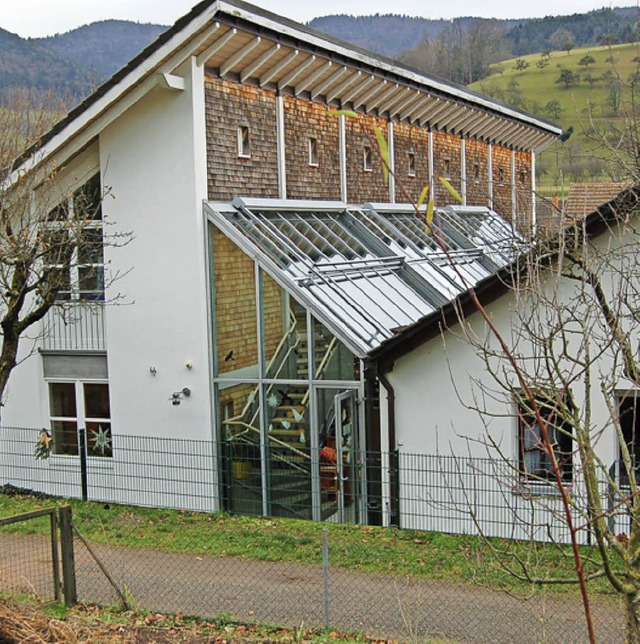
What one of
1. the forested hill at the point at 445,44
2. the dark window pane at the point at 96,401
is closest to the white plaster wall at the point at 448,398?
the dark window pane at the point at 96,401

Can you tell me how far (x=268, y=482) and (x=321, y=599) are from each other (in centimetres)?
410

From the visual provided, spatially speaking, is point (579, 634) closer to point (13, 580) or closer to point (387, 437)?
point (387, 437)

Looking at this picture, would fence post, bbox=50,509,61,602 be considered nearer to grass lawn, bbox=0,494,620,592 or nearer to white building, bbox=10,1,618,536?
grass lawn, bbox=0,494,620,592

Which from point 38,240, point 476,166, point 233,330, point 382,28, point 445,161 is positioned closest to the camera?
point 38,240

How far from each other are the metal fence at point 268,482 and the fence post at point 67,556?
4.23 meters

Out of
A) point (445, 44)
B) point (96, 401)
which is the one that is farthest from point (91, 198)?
point (445, 44)

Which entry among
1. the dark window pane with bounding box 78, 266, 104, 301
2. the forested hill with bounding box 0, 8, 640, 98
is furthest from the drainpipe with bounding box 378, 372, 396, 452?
the forested hill with bounding box 0, 8, 640, 98

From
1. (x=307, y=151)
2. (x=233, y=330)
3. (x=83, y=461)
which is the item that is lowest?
(x=83, y=461)

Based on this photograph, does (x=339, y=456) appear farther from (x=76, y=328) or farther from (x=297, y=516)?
(x=76, y=328)

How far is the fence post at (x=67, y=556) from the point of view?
974cm

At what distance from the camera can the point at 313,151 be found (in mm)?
18578

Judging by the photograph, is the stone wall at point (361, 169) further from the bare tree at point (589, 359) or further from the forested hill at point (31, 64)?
the forested hill at point (31, 64)

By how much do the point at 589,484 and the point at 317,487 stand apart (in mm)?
8531

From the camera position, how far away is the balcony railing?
1606 cm
